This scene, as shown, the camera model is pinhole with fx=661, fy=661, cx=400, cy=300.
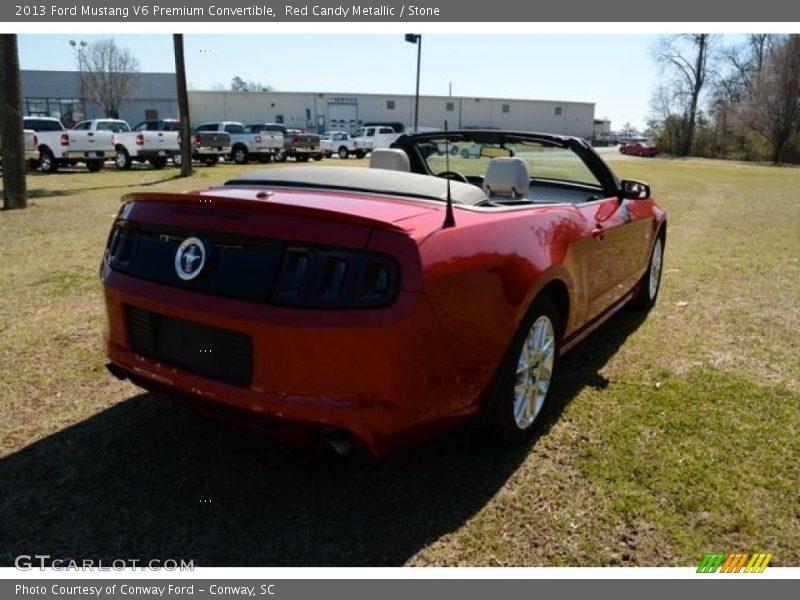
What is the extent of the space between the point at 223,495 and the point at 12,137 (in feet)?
37.8

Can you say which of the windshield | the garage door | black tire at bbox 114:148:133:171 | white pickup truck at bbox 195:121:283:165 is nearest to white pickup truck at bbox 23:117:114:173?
black tire at bbox 114:148:133:171

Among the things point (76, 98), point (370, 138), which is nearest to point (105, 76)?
point (76, 98)

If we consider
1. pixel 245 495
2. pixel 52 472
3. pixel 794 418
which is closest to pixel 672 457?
pixel 794 418

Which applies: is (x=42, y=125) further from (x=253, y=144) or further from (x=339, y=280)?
(x=339, y=280)

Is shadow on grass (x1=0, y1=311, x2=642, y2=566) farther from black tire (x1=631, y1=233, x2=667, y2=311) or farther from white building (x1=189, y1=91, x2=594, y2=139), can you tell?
white building (x1=189, y1=91, x2=594, y2=139)

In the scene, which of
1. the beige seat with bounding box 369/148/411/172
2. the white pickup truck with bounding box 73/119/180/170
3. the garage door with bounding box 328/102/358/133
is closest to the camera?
the beige seat with bounding box 369/148/411/172

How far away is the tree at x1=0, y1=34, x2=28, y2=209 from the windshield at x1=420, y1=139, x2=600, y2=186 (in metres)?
9.59

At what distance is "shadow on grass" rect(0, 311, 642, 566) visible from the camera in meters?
2.49

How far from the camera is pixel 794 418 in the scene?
3.67 meters

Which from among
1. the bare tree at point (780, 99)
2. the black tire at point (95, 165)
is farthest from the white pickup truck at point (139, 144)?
the bare tree at point (780, 99)

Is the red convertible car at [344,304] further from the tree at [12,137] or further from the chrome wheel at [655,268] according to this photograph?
the tree at [12,137]

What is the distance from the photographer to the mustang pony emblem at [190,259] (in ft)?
8.68

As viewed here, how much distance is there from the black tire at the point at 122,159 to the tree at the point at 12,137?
12.1m
